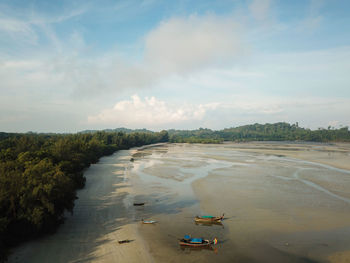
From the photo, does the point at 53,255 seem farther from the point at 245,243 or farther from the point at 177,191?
the point at 177,191

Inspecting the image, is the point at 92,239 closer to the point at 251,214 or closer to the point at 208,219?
the point at 208,219

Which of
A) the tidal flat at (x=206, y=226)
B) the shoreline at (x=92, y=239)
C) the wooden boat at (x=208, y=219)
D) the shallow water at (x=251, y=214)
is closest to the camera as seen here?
the shoreline at (x=92, y=239)

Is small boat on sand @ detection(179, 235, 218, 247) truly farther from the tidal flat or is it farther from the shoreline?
the shoreline

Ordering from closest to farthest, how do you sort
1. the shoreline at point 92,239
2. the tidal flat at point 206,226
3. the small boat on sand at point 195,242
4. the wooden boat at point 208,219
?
the shoreline at point 92,239, the tidal flat at point 206,226, the small boat on sand at point 195,242, the wooden boat at point 208,219

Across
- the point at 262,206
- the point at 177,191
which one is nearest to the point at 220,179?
the point at 177,191

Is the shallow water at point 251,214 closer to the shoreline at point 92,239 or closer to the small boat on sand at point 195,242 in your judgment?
the small boat on sand at point 195,242

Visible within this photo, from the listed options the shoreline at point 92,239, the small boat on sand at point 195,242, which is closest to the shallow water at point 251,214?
the small boat on sand at point 195,242
